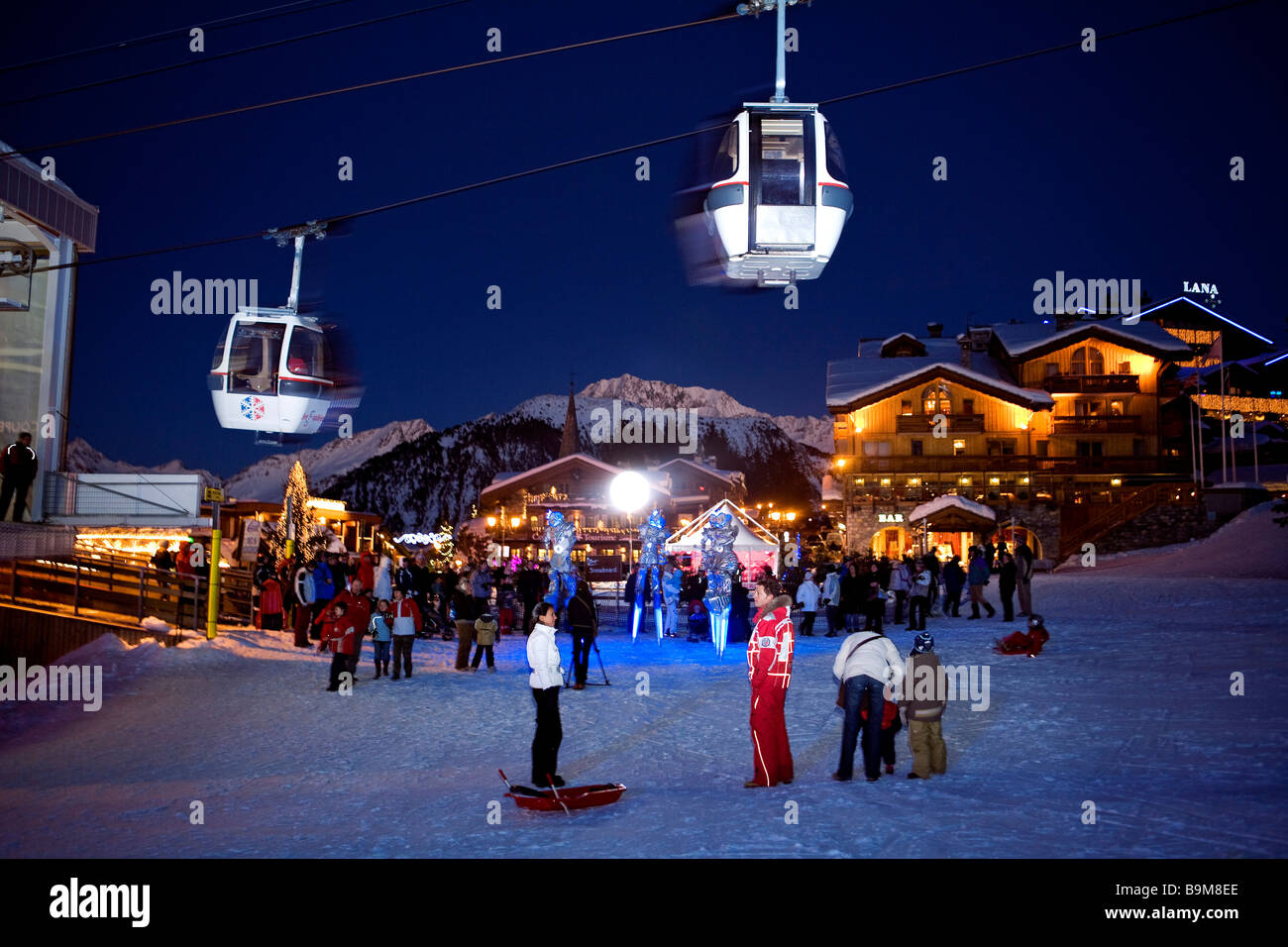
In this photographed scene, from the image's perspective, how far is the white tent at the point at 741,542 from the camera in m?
24.6

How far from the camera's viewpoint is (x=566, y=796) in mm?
7586

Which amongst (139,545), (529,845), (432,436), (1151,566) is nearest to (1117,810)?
(529,845)

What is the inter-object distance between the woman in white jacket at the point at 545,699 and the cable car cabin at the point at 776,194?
3244 mm

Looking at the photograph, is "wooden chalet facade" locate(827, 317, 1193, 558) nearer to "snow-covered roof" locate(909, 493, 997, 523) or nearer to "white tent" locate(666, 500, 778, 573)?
"snow-covered roof" locate(909, 493, 997, 523)

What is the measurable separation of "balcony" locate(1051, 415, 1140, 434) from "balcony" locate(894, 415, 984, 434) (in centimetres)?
402

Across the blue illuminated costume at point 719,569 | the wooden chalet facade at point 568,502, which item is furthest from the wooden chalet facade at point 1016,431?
the blue illuminated costume at point 719,569

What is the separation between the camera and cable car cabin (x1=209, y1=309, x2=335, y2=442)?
1141cm

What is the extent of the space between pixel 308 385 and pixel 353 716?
3.79 m

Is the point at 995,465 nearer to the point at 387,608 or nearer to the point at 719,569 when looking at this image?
the point at 719,569

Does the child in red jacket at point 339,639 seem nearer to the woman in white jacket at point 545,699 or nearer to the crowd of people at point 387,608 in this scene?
the crowd of people at point 387,608

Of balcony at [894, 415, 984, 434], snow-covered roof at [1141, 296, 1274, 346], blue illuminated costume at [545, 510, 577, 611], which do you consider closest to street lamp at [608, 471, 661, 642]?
balcony at [894, 415, 984, 434]

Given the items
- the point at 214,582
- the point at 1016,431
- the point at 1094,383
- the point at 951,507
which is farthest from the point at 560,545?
the point at 1094,383
